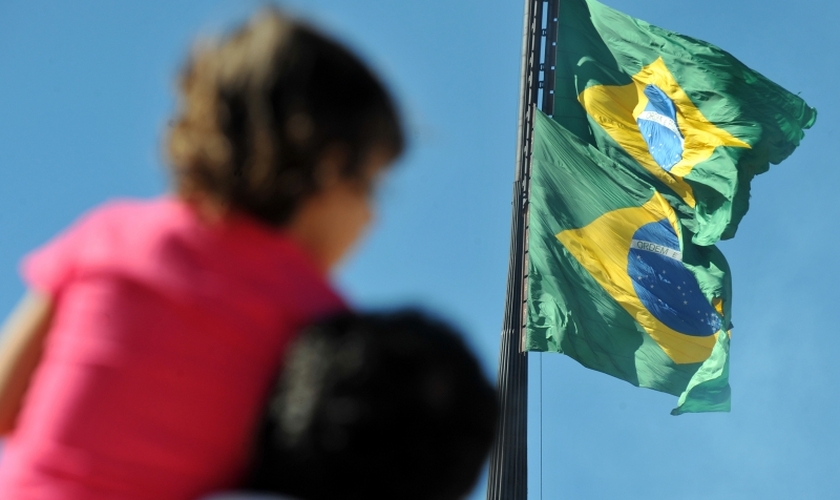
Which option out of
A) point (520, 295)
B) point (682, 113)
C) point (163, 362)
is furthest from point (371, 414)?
point (682, 113)

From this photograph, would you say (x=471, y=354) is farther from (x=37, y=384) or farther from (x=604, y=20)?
(x=604, y=20)

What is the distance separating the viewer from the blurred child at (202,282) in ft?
3.15

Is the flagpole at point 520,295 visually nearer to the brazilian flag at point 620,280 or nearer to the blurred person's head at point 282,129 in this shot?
the brazilian flag at point 620,280

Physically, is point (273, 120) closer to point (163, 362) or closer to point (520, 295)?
point (163, 362)

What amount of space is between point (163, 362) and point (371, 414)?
8.3 inches

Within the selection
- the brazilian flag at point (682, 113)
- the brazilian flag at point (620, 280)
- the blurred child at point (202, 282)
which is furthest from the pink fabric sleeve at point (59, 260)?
the brazilian flag at point (682, 113)

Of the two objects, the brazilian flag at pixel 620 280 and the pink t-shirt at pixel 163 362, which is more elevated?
the brazilian flag at pixel 620 280

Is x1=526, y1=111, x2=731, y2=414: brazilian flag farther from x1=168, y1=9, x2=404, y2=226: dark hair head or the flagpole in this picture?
x1=168, y1=9, x2=404, y2=226: dark hair head

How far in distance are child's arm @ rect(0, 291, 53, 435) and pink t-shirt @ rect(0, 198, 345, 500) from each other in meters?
0.07

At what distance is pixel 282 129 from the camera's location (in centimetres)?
105

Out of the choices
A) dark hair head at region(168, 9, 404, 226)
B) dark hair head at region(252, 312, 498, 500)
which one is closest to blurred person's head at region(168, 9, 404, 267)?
dark hair head at region(168, 9, 404, 226)

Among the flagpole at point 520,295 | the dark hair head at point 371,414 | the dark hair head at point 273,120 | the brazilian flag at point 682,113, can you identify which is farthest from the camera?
the brazilian flag at point 682,113

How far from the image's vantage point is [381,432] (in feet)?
3.00

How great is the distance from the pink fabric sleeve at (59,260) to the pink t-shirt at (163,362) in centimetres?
3
